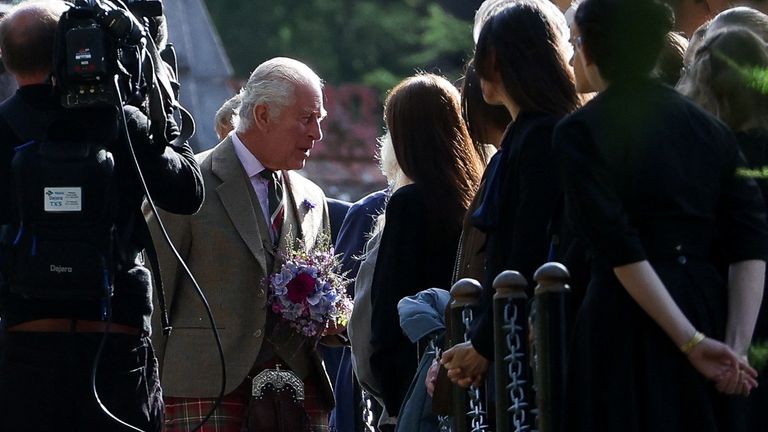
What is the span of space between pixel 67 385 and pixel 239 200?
64.7 inches

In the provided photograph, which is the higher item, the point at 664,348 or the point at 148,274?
the point at 148,274

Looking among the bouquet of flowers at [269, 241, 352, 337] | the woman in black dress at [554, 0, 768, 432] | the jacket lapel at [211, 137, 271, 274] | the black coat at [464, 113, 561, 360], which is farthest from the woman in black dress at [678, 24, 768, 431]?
the jacket lapel at [211, 137, 271, 274]

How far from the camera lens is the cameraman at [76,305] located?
4.96 m

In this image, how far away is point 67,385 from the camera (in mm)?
4969

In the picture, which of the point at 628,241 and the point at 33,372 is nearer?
the point at 628,241

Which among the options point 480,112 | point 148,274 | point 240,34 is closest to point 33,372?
Answer: point 148,274

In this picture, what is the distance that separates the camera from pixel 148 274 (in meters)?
5.22

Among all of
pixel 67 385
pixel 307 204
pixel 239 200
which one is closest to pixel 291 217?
pixel 307 204

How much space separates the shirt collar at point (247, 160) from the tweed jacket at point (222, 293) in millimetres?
50

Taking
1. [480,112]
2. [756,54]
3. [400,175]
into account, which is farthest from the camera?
[400,175]

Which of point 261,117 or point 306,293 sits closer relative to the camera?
point 306,293

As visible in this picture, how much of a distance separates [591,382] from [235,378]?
2.31m

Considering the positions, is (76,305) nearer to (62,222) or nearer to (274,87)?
(62,222)

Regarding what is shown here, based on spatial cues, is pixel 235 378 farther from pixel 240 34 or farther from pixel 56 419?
pixel 240 34
